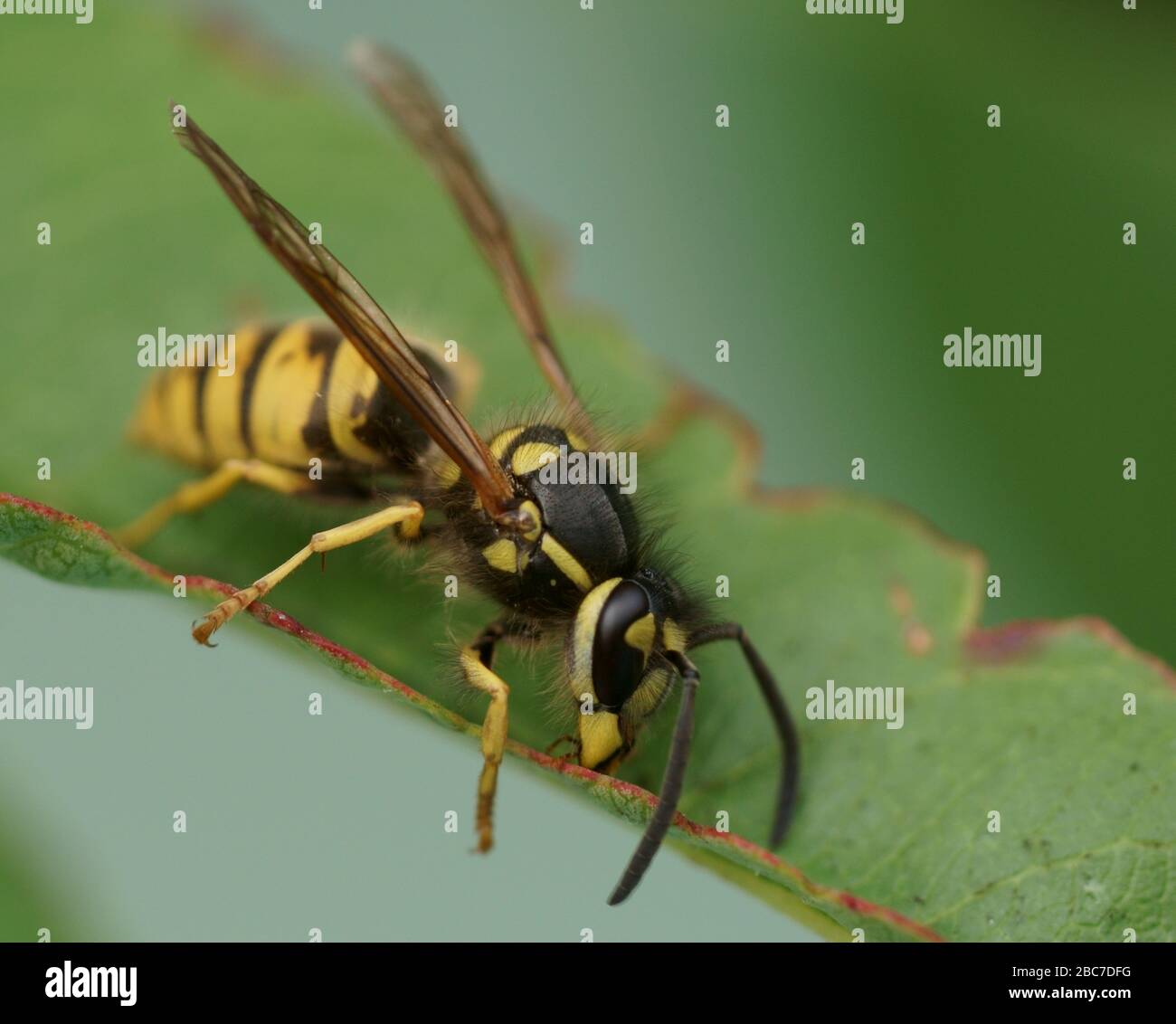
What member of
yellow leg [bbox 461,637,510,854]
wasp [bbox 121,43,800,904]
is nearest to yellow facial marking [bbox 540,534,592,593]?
wasp [bbox 121,43,800,904]

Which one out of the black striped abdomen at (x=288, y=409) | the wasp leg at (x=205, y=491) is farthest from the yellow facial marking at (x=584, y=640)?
the wasp leg at (x=205, y=491)

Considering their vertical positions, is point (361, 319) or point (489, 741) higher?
point (361, 319)

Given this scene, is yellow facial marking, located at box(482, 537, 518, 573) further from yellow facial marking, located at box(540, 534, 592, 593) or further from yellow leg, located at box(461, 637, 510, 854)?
yellow leg, located at box(461, 637, 510, 854)

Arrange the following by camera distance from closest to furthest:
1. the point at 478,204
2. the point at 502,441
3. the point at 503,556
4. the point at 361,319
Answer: the point at 361,319, the point at 503,556, the point at 502,441, the point at 478,204

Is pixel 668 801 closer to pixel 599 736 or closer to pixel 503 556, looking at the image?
pixel 599 736

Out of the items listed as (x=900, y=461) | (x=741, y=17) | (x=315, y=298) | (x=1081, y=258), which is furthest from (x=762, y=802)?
(x=741, y=17)

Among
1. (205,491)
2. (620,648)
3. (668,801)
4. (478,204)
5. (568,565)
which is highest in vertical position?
(478,204)

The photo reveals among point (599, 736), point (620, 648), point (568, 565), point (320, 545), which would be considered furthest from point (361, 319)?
point (599, 736)

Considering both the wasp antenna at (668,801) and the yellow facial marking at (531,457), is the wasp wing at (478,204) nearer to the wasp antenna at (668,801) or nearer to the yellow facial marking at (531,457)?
the yellow facial marking at (531,457)
